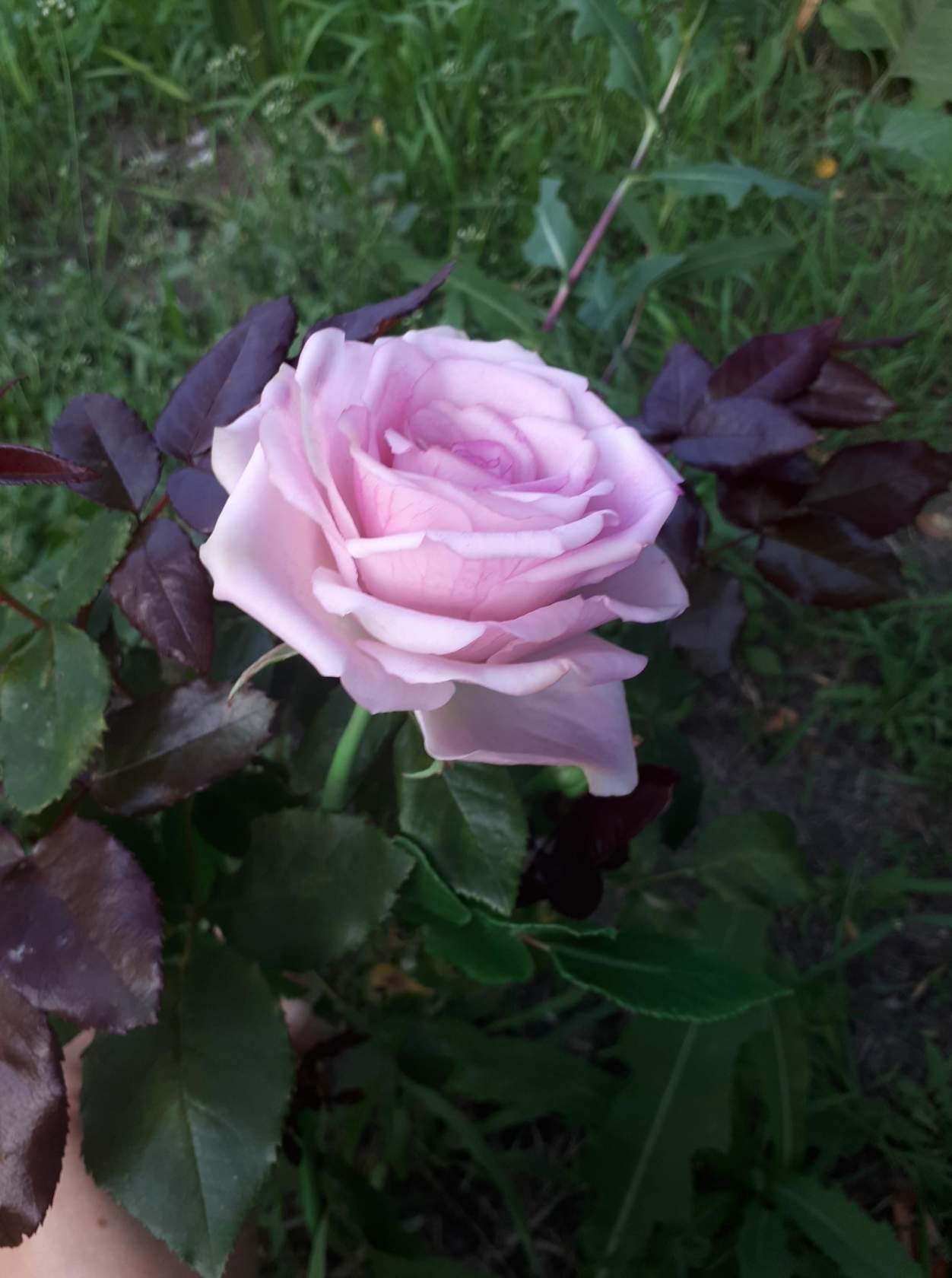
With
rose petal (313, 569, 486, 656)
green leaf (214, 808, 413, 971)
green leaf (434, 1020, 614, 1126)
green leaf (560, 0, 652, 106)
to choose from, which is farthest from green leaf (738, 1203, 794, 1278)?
green leaf (560, 0, 652, 106)

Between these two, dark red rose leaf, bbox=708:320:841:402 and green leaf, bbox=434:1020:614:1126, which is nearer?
dark red rose leaf, bbox=708:320:841:402

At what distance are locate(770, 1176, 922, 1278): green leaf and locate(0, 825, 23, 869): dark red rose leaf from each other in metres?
0.87

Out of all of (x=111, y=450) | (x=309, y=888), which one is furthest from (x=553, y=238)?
(x=309, y=888)

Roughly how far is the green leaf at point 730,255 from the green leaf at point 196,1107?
83 centimetres

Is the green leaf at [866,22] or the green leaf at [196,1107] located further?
the green leaf at [866,22]

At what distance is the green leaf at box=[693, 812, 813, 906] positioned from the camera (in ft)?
2.96

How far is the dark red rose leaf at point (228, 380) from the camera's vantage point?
0.55 meters

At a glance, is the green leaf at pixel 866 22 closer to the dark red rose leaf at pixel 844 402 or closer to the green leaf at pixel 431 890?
the dark red rose leaf at pixel 844 402

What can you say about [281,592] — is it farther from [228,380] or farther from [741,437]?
[741,437]

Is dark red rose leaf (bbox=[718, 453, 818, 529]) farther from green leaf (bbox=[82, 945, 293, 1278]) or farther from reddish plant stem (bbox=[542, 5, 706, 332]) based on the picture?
green leaf (bbox=[82, 945, 293, 1278])

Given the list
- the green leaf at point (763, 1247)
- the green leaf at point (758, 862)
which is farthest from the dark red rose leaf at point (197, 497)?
the green leaf at point (763, 1247)

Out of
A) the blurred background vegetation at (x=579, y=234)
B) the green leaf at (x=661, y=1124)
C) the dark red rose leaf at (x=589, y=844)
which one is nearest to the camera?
the dark red rose leaf at (x=589, y=844)

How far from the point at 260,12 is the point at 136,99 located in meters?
0.31

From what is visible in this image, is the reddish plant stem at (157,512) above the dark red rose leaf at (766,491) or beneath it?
above
